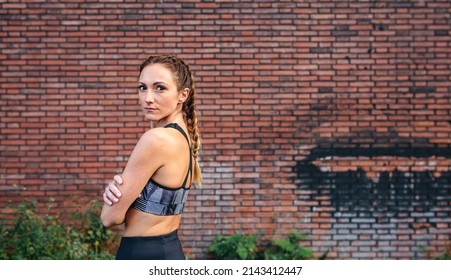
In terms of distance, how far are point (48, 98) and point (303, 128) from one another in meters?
3.03

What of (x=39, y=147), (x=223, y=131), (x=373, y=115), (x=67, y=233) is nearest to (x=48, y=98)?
(x=39, y=147)

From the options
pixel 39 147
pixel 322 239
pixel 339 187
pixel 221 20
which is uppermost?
pixel 221 20

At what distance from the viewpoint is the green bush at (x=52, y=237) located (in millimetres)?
6223

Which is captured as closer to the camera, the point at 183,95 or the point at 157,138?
the point at 157,138

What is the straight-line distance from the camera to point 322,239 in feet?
22.3

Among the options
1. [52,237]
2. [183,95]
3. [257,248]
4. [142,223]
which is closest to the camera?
[142,223]

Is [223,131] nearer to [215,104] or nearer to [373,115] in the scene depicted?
[215,104]

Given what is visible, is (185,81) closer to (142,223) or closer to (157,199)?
(157,199)

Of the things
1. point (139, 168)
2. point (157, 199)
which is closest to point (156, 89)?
point (139, 168)

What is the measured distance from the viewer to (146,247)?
2.68 metres

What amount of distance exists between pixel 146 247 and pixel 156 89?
2.42 ft

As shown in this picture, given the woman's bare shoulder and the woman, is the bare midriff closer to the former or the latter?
the woman

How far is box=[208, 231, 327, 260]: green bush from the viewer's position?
655 centimetres

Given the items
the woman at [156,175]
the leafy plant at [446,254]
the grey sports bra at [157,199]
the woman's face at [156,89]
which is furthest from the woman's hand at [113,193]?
the leafy plant at [446,254]
